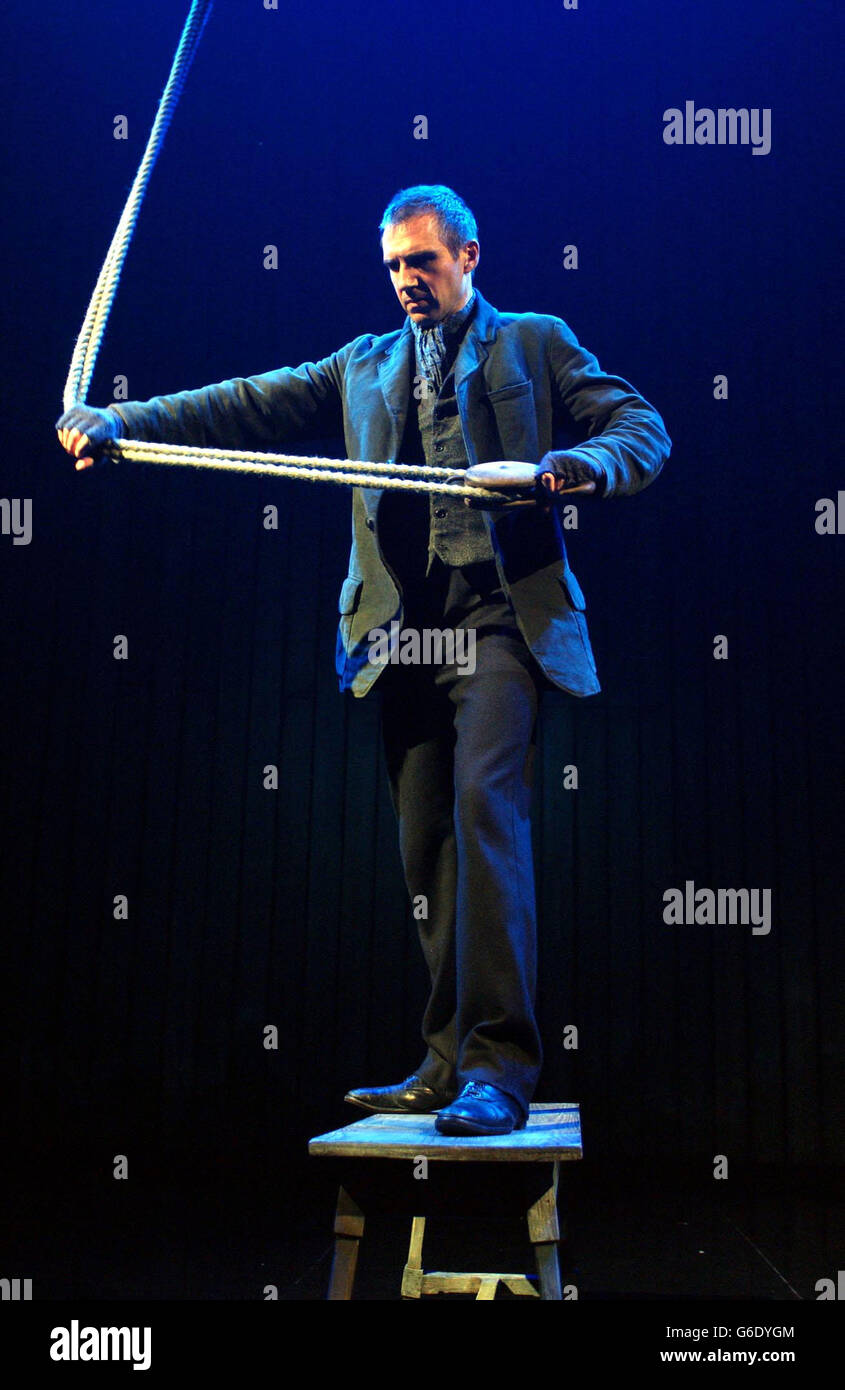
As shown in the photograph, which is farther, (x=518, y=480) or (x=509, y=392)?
(x=509, y=392)

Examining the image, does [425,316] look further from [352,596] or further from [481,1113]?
[481,1113]

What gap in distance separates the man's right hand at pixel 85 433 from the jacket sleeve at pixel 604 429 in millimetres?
568

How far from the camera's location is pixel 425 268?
1686mm

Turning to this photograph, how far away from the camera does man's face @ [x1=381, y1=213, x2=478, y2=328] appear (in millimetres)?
1666

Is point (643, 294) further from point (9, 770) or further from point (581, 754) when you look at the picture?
point (9, 770)

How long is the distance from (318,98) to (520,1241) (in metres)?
3.35

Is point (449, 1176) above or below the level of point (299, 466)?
below

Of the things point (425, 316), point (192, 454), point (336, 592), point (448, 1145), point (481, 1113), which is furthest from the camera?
point (336, 592)

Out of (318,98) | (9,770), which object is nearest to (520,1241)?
(9,770)

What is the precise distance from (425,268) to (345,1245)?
1332 millimetres

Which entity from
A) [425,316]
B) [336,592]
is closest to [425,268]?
[425,316]

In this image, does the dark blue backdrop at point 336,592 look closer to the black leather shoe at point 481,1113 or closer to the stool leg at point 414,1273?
the stool leg at point 414,1273

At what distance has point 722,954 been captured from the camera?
3.23 m

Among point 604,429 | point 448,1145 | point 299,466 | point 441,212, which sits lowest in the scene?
point 448,1145
